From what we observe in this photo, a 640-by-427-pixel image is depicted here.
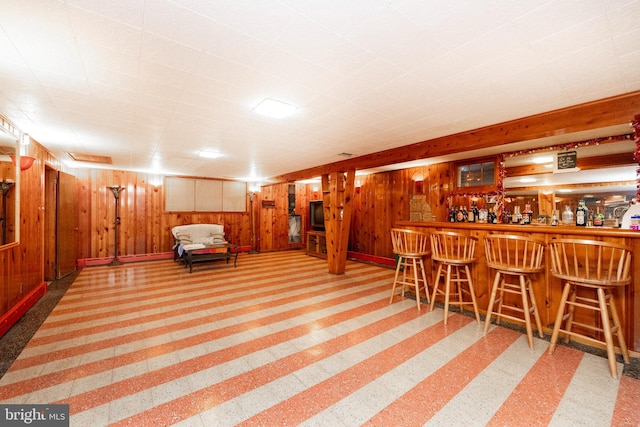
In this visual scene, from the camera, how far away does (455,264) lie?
3168mm

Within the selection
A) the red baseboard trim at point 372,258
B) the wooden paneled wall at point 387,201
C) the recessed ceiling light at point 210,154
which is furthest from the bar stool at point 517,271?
the recessed ceiling light at point 210,154

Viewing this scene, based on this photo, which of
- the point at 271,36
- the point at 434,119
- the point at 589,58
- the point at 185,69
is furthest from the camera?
the point at 434,119

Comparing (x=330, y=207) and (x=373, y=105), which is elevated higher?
(x=373, y=105)

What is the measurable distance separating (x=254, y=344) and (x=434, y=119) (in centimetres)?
328

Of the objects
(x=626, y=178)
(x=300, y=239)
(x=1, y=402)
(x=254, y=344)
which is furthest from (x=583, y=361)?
Result: (x=300, y=239)

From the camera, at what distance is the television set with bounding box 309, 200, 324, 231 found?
8.43 metres

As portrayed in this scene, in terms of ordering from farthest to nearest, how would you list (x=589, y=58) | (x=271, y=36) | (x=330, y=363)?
1. (x=330, y=363)
2. (x=589, y=58)
3. (x=271, y=36)

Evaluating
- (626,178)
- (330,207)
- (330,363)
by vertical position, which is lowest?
(330,363)

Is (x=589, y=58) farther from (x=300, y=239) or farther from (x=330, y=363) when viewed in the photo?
(x=300, y=239)

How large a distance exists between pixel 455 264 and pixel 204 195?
7.31 metres

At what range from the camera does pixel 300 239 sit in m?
9.73

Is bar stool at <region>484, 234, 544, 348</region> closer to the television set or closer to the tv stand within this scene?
the tv stand

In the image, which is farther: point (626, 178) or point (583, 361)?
point (626, 178)

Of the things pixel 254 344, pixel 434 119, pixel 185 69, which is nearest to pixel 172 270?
pixel 254 344
